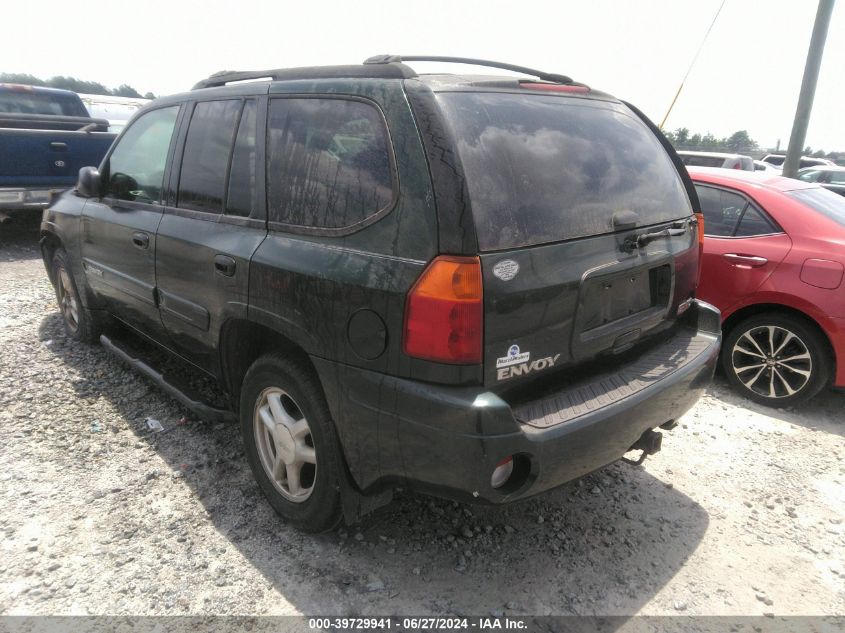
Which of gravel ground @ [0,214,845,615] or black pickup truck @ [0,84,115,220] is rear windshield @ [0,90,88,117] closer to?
black pickup truck @ [0,84,115,220]

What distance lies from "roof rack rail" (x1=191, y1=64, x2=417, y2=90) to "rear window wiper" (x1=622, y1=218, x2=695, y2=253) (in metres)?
1.09

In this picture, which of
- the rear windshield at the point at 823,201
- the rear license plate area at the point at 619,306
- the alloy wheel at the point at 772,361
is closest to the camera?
the rear license plate area at the point at 619,306

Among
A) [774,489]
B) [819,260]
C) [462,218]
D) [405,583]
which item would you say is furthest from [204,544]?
[819,260]

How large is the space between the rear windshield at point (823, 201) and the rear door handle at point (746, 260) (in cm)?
57

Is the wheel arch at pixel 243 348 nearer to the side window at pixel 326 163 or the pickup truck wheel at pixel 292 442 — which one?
the pickup truck wheel at pixel 292 442

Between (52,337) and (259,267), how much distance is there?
3.40 meters

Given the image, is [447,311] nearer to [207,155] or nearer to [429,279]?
[429,279]

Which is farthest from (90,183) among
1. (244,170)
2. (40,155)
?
(40,155)

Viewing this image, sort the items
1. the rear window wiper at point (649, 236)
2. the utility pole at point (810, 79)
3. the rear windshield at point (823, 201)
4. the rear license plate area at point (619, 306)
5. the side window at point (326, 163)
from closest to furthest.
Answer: the side window at point (326, 163) < the rear license plate area at point (619, 306) < the rear window wiper at point (649, 236) < the rear windshield at point (823, 201) < the utility pole at point (810, 79)

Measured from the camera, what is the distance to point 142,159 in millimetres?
3586

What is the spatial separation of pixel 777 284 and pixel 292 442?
342 cm

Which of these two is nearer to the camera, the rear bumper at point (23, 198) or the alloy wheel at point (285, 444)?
the alloy wheel at point (285, 444)

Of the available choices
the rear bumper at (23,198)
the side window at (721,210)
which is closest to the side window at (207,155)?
the side window at (721,210)

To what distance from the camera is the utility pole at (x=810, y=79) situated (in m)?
7.54
